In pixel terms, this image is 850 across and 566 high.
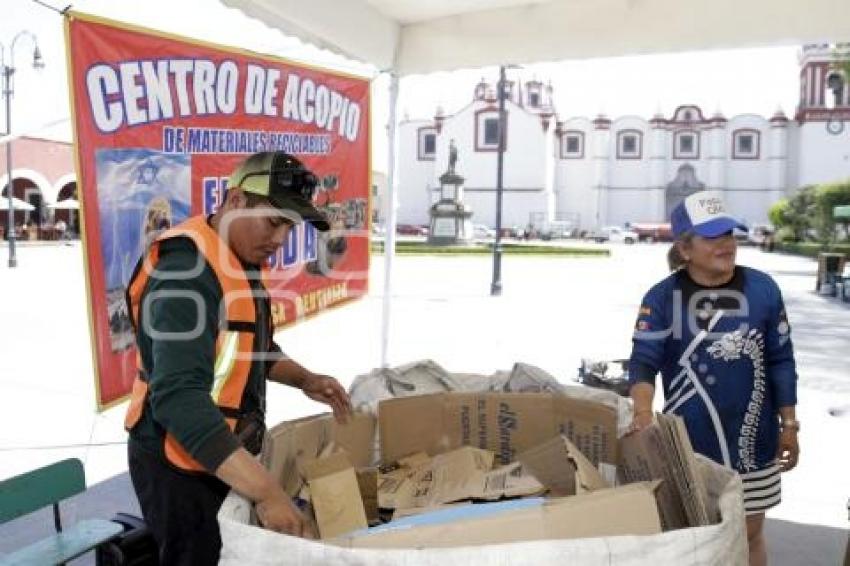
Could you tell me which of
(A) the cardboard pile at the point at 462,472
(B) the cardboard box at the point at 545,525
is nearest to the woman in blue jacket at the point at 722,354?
(A) the cardboard pile at the point at 462,472

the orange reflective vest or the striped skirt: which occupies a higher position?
the orange reflective vest

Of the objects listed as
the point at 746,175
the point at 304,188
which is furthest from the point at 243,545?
the point at 746,175

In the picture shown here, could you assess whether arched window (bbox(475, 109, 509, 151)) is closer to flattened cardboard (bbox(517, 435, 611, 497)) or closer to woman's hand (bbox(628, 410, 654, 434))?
woman's hand (bbox(628, 410, 654, 434))

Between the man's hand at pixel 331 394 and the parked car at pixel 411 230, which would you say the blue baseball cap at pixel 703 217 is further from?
the parked car at pixel 411 230

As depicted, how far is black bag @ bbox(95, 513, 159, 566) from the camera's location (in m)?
2.53

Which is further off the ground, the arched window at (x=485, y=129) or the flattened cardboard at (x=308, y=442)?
the arched window at (x=485, y=129)

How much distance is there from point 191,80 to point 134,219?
2.27ft

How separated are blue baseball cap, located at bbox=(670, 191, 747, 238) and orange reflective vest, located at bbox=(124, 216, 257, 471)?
1448 mm

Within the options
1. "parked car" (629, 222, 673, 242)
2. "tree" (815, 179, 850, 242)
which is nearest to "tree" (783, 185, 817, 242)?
"tree" (815, 179, 850, 242)

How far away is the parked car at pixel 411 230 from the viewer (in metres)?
63.3

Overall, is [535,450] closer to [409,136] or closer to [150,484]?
[150,484]

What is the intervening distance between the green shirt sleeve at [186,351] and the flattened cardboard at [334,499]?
33cm

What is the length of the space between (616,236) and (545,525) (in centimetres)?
6111

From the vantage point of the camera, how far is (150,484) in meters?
1.98
